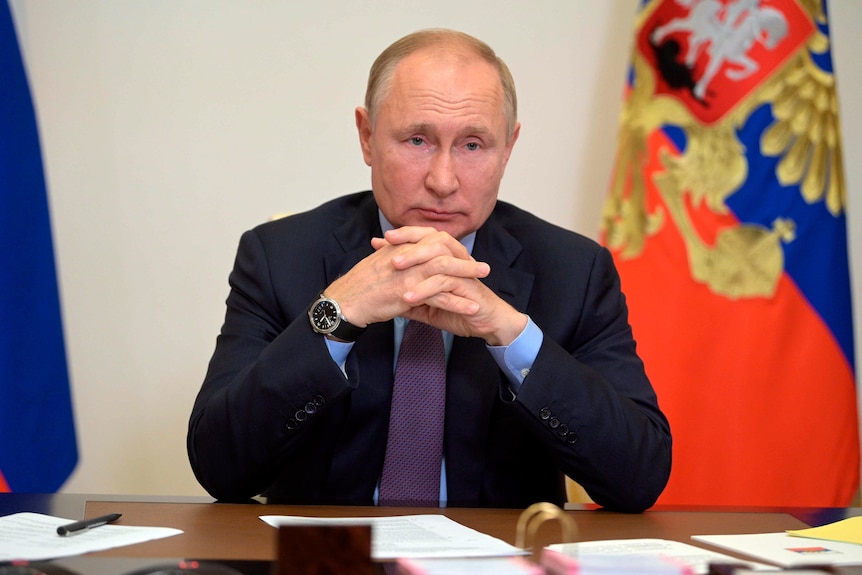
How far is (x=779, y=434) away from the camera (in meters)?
2.83

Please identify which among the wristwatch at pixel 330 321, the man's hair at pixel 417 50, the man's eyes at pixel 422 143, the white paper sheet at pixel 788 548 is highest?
the man's hair at pixel 417 50

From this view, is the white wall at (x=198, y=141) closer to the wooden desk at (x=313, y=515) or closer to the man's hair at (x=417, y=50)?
the man's hair at (x=417, y=50)

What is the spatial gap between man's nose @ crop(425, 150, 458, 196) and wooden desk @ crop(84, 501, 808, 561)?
711 millimetres

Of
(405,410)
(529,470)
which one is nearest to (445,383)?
(405,410)

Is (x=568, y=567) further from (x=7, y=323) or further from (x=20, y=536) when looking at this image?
(x=7, y=323)

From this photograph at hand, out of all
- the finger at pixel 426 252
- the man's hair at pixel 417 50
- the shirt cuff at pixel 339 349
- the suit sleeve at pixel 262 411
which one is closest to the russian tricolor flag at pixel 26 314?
the suit sleeve at pixel 262 411

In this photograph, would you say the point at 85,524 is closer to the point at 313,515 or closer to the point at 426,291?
the point at 313,515

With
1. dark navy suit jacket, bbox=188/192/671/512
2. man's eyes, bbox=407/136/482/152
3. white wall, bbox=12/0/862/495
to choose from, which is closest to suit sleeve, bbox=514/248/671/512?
dark navy suit jacket, bbox=188/192/671/512

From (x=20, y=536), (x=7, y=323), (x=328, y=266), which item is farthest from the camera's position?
(x=7, y=323)

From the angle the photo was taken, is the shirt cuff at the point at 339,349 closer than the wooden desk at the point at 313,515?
No

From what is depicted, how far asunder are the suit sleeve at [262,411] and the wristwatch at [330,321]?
0.06ft

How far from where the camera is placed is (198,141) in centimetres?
342

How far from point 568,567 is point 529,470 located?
1.10 m

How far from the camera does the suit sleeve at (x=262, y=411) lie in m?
1.75
